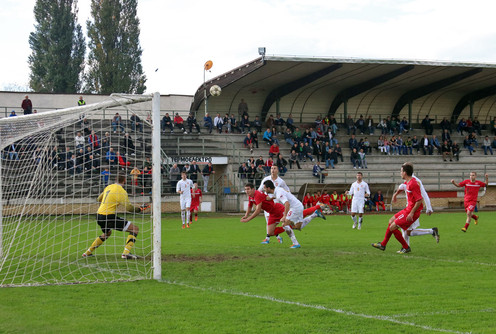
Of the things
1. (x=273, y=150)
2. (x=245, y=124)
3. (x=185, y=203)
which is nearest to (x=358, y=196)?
(x=185, y=203)

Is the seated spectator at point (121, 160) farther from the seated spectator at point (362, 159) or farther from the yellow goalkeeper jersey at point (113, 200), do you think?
the seated spectator at point (362, 159)

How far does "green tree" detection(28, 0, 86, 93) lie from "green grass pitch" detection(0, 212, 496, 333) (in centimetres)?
4633

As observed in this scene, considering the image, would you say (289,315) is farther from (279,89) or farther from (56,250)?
(279,89)

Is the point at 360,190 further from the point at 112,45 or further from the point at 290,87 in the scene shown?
the point at 112,45

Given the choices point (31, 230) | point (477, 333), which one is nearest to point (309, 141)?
point (31, 230)

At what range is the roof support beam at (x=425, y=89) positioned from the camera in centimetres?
4138

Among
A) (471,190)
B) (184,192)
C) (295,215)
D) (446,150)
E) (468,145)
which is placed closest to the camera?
(295,215)

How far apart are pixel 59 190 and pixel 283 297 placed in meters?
12.6

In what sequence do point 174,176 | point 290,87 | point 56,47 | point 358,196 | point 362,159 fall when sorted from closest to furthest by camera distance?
point 358,196 < point 174,176 < point 362,159 < point 290,87 < point 56,47

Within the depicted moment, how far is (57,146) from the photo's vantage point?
14.7 m

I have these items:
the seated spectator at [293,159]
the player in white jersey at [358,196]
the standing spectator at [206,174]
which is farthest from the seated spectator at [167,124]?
the player in white jersey at [358,196]

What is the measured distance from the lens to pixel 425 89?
45.0 metres

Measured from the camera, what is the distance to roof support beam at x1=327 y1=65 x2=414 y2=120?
39631 millimetres

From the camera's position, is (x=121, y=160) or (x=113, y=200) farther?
(x=121, y=160)
